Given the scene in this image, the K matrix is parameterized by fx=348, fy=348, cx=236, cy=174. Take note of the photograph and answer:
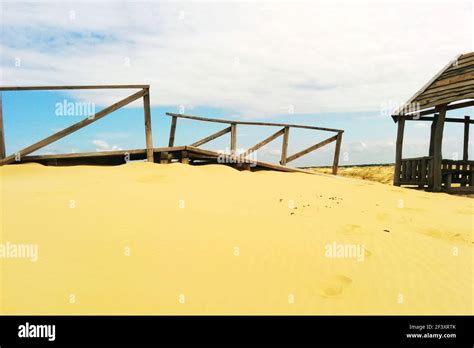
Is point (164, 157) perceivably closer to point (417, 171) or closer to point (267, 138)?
point (267, 138)

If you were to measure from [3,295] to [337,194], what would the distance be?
550 centimetres

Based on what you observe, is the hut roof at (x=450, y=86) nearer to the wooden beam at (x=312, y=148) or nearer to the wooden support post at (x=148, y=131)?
the wooden beam at (x=312, y=148)

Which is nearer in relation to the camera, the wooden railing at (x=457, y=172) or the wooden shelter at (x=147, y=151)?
the wooden shelter at (x=147, y=151)

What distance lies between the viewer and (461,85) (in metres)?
10.1

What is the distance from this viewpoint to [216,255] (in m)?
3.02

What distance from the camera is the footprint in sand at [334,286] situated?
2.56 metres

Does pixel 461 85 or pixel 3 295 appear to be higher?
pixel 461 85

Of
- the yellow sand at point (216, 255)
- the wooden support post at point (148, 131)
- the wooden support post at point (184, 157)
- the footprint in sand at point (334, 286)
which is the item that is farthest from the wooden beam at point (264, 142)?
the footprint in sand at point (334, 286)
